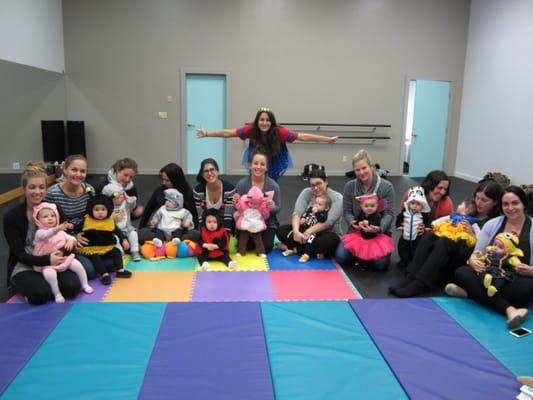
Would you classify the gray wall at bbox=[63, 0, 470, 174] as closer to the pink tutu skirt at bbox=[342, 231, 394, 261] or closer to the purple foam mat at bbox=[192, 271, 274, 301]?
the pink tutu skirt at bbox=[342, 231, 394, 261]

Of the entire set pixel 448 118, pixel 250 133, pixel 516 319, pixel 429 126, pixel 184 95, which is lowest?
pixel 516 319

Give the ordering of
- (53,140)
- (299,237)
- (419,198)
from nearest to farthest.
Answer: (419,198)
(299,237)
(53,140)

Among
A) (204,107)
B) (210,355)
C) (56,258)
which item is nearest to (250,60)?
(204,107)

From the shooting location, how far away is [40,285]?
120 inches

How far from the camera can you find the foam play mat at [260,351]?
2.23 metres

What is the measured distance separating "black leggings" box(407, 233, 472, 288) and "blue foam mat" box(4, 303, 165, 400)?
2.01 metres

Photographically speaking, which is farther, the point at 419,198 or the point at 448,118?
the point at 448,118

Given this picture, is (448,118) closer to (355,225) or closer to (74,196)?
(355,225)

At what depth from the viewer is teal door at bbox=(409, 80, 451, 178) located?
9711 mm

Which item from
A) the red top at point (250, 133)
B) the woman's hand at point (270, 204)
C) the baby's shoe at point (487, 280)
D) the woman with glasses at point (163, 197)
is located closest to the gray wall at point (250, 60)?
the red top at point (250, 133)

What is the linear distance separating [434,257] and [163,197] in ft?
8.49

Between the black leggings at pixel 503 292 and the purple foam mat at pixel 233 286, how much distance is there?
4.84ft

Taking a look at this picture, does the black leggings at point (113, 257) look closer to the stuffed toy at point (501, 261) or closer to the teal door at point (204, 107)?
the stuffed toy at point (501, 261)

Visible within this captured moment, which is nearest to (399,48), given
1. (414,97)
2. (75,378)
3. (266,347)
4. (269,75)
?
(414,97)
